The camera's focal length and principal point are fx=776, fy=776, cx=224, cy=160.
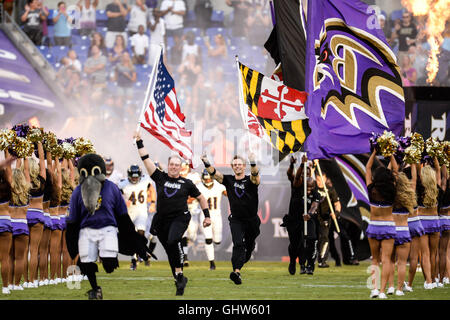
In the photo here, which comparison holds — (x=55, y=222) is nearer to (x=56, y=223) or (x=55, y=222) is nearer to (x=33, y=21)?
(x=56, y=223)

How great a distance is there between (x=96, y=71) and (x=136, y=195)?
9731mm

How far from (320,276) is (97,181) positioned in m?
7.73

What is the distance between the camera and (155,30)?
29.1 m

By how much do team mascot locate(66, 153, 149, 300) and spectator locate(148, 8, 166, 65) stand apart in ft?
60.7

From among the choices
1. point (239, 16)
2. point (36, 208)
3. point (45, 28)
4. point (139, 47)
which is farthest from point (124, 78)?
point (36, 208)

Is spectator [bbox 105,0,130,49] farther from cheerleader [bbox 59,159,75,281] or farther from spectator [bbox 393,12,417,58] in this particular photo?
cheerleader [bbox 59,159,75,281]

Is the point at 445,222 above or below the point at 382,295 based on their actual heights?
above

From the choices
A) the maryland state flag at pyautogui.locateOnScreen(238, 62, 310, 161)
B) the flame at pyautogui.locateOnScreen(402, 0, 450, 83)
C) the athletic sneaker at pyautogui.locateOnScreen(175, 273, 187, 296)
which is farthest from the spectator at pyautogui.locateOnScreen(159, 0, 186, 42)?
the athletic sneaker at pyautogui.locateOnScreen(175, 273, 187, 296)

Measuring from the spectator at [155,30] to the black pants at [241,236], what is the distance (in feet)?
50.6

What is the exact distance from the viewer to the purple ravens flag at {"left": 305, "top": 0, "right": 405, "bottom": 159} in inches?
599

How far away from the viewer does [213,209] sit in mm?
21281

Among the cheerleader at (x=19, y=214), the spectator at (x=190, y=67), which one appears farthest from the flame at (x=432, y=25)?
the cheerleader at (x=19, y=214)

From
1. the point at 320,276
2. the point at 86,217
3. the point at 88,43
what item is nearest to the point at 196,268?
the point at 320,276

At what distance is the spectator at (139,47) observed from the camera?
2922cm
